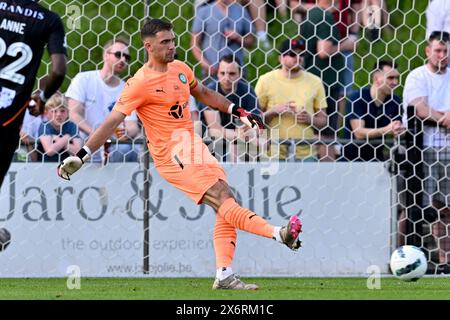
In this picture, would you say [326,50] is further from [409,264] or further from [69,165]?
[69,165]

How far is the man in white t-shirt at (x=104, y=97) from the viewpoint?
1169cm

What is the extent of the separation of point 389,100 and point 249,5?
171cm

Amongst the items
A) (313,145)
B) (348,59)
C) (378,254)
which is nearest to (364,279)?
(378,254)

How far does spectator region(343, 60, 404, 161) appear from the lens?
38.8 feet

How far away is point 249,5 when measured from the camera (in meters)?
12.3

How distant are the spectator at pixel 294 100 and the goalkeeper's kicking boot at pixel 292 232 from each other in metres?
2.86

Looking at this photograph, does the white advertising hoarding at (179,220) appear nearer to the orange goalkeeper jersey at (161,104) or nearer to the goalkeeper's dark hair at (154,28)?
the orange goalkeeper jersey at (161,104)

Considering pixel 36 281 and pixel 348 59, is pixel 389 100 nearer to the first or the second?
pixel 348 59

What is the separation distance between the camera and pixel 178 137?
9562 mm

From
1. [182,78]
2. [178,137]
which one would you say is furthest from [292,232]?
[182,78]

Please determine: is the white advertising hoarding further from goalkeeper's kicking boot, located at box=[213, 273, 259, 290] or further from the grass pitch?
goalkeeper's kicking boot, located at box=[213, 273, 259, 290]

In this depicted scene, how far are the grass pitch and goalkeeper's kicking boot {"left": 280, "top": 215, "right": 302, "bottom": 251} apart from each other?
381mm

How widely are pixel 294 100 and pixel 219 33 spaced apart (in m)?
1.05

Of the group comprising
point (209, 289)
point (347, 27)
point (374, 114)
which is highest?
point (347, 27)
